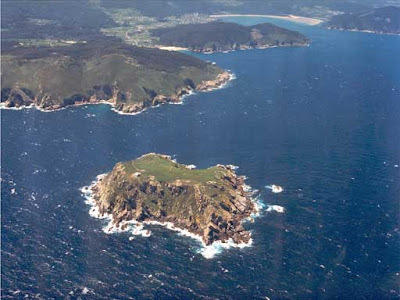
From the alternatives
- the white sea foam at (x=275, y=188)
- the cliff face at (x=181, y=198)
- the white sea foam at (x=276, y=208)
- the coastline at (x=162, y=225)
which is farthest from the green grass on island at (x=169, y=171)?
the white sea foam at (x=276, y=208)

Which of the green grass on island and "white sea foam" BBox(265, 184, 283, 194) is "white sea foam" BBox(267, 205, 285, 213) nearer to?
"white sea foam" BBox(265, 184, 283, 194)

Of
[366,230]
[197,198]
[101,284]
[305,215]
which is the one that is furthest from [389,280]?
[101,284]

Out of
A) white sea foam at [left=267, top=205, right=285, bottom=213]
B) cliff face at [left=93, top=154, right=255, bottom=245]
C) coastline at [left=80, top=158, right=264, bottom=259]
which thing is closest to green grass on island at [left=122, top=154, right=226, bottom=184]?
cliff face at [left=93, top=154, right=255, bottom=245]

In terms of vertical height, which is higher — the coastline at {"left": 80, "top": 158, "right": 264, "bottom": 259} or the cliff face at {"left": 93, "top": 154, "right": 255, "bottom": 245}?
the cliff face at {"left": 93, "top": 154, "right": 255, "bottom": 245}

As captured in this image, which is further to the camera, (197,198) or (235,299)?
(197,198)

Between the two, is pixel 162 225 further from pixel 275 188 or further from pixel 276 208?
pixel 275 188

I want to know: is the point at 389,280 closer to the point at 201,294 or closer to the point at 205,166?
the point at 201,294

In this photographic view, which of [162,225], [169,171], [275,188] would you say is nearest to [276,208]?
[275,188]

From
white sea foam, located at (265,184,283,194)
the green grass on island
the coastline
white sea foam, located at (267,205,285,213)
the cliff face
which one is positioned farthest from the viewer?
white sea foam, located at (265,184,283,194)
